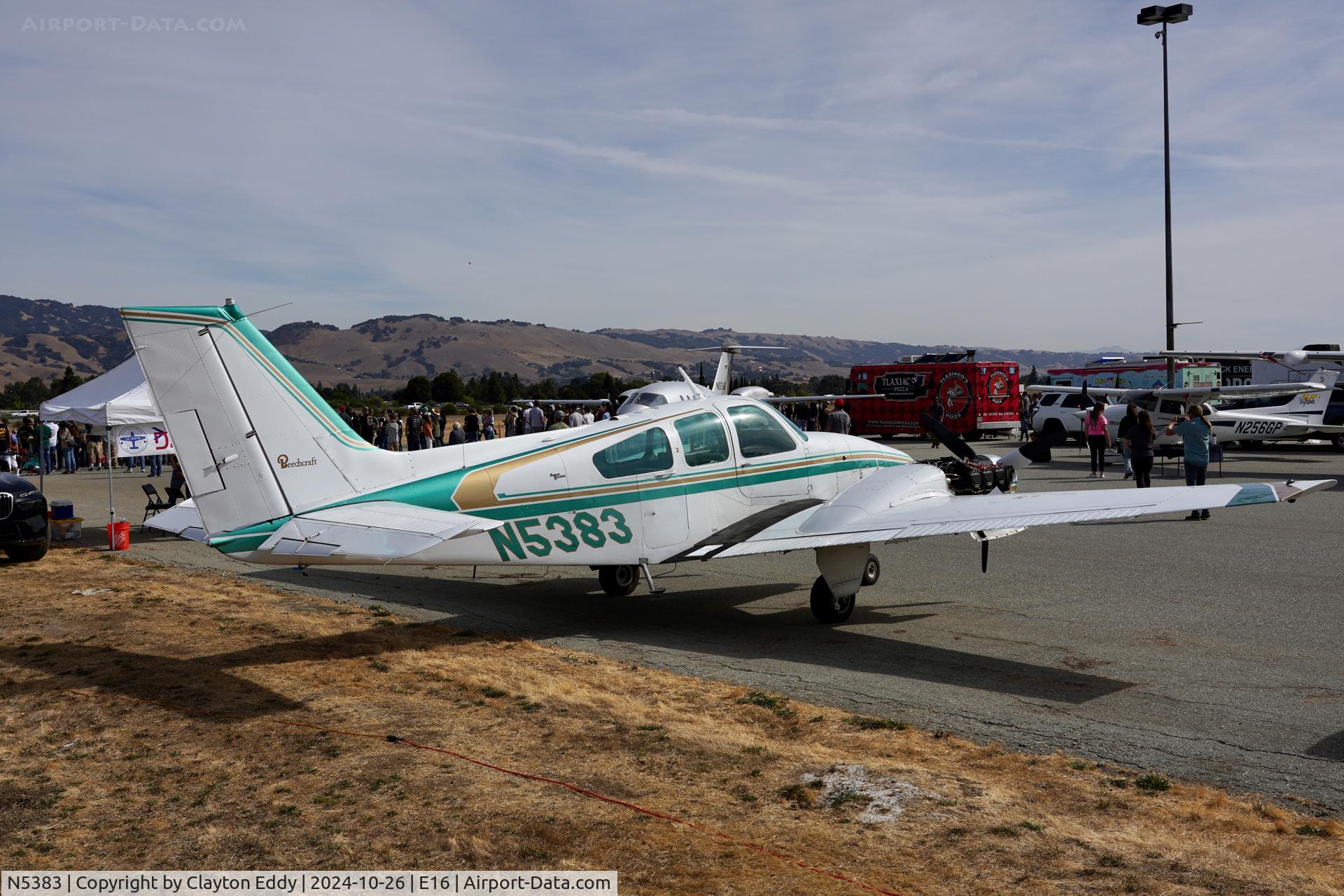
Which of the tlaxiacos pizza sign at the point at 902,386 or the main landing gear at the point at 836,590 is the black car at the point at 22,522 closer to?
the main landing gear at the point at 836,590

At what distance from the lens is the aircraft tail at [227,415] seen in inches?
310

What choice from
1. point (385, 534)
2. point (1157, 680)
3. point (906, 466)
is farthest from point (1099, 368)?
point (385, 534)

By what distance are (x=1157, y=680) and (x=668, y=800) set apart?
180 inches

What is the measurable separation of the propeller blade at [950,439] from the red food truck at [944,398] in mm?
25302

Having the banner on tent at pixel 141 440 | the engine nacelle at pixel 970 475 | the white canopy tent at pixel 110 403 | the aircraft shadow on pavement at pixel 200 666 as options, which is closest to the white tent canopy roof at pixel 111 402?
the white canopy tent at pixel 110 403

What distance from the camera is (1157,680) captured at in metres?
7.79

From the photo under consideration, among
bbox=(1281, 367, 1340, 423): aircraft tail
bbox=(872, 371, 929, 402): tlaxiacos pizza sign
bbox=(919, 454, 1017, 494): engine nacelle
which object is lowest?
bbox=(919, 454, 1017, 494): engine nacelle

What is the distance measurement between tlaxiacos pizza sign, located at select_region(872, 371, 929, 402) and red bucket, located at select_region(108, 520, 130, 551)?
102ft

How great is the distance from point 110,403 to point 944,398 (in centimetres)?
3058

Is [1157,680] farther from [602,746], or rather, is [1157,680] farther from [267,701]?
[267,701]

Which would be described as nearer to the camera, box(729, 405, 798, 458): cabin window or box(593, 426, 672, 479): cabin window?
box(593, 426, 672, 479): cabin window

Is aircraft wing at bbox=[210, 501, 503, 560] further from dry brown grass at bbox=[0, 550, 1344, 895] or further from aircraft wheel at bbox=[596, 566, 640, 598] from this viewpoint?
aircraft wheel at bbox=[596, 566, 640, 598]

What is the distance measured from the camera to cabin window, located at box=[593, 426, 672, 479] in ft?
31.0

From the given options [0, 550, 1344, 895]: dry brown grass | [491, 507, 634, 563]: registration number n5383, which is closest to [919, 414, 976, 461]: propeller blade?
[491, 507, 634, 563]: registration number n5383
